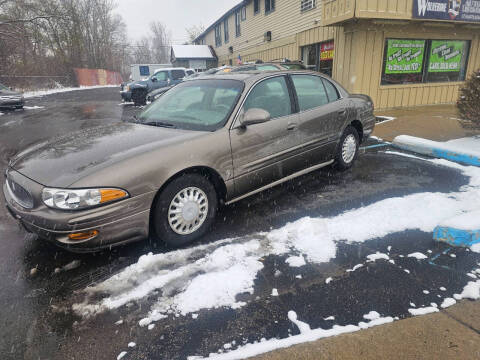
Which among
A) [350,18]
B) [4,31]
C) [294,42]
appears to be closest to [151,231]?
[350,18]

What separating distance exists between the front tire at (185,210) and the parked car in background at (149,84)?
45.4 feet

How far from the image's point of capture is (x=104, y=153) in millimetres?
2773

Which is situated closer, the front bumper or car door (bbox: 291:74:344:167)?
the front bumper

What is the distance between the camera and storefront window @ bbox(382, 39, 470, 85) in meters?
10.4

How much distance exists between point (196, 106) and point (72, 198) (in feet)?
5.82

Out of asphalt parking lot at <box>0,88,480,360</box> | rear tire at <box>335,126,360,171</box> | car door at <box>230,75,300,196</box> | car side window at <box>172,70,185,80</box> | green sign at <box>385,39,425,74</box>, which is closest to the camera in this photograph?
asphalt parking lot at <box>0,88,480,360</box>

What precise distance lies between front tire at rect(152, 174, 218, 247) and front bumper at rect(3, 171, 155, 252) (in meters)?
0.15

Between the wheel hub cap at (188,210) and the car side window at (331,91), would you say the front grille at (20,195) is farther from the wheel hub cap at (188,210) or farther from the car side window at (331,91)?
the car side window at (331,91)

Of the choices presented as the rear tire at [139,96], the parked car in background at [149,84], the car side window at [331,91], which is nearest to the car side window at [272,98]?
the car side window at [331,91]

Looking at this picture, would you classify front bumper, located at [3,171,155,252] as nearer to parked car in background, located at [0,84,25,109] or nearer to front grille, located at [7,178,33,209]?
front grille, located at [7,178,33,209]

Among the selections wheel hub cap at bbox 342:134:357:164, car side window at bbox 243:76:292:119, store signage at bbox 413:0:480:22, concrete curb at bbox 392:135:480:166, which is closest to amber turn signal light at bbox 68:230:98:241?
car side window at bbox 243:76:292:119

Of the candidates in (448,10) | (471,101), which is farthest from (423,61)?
(471,101)

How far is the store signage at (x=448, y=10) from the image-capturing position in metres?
9.20

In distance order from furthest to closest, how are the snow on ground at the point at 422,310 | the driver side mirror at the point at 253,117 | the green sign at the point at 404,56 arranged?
the green sign at the point at 404,56, the driver side mirror at the point at 253,117, the snow on ground at the point at 422,310
